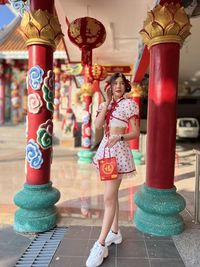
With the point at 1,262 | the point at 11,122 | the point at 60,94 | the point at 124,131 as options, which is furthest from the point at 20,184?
the point at 11,122

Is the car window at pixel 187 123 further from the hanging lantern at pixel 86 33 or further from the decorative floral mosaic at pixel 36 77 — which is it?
the decorative floral mosaic at pixel 36 77

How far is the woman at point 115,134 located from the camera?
228 cm

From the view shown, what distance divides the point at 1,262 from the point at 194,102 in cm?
1743

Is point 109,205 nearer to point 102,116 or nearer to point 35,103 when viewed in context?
point 102,116

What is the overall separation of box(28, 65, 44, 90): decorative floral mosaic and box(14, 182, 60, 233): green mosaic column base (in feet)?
3.56

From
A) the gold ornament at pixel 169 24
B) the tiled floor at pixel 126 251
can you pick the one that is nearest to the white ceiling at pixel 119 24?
the gold ornament at pixel 169 24

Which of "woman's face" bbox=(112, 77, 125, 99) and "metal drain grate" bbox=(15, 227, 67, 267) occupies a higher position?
"woman's face" bbox=(112, 77, 125, 99)

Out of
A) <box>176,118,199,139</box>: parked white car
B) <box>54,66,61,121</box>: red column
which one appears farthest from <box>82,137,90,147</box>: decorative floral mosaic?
<box>176,118,199,139</box>: parked white car

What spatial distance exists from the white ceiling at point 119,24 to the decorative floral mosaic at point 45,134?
227cm

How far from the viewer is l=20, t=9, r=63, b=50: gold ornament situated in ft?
9.36

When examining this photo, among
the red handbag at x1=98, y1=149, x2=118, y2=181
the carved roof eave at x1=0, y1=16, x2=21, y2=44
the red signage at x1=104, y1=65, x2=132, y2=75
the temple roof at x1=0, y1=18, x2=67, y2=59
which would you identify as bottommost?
the red handbag at x1=98, y1=149, x2=118, y2=181

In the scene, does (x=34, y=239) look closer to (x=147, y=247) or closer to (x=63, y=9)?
(x=147, y=247)

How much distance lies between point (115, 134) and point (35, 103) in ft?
3.57

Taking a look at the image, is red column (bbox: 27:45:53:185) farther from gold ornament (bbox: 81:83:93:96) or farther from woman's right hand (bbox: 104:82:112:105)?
gold ornament (bbox: 81:83:93:96)
